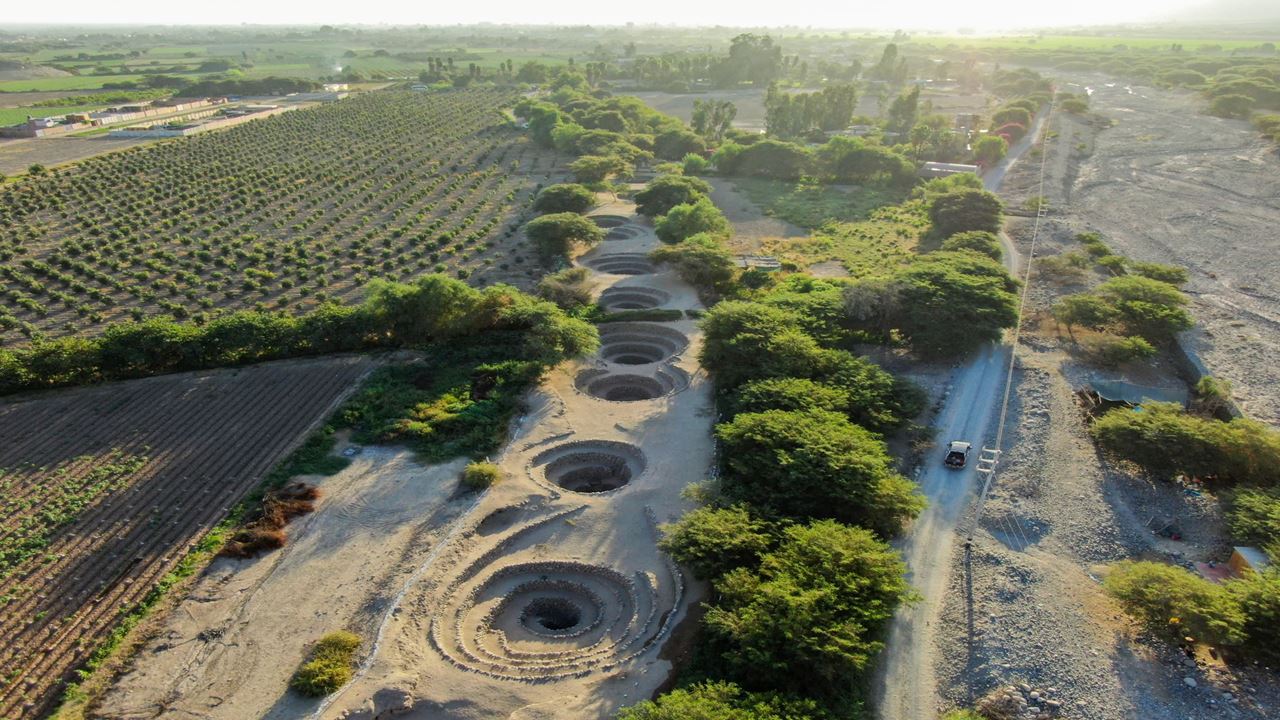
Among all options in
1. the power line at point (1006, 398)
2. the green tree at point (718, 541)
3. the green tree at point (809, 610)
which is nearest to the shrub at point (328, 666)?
the green tree at point (718, 541)

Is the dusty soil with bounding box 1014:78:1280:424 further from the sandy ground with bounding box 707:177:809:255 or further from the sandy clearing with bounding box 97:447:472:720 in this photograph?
the sandy clearing with bounding box 97:447:472:720

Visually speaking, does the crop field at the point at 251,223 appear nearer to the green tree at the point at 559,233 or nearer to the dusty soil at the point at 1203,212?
the green tree at the point at 559,233

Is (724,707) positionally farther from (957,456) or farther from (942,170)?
(942,170)

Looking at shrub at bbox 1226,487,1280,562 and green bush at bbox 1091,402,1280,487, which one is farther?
green bush at bbox 1091,402,1280,487

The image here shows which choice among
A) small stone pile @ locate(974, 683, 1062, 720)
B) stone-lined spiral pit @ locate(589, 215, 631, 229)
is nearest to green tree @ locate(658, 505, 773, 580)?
small stone pile @ locate(974, 683, 1062, 720)

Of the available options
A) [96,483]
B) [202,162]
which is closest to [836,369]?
[96,483]

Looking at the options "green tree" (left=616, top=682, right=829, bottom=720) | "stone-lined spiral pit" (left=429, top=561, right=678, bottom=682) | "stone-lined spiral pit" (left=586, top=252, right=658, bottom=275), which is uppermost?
"stone-lined spiral pit" (left=586, top=252, right=658, bottom=275)
